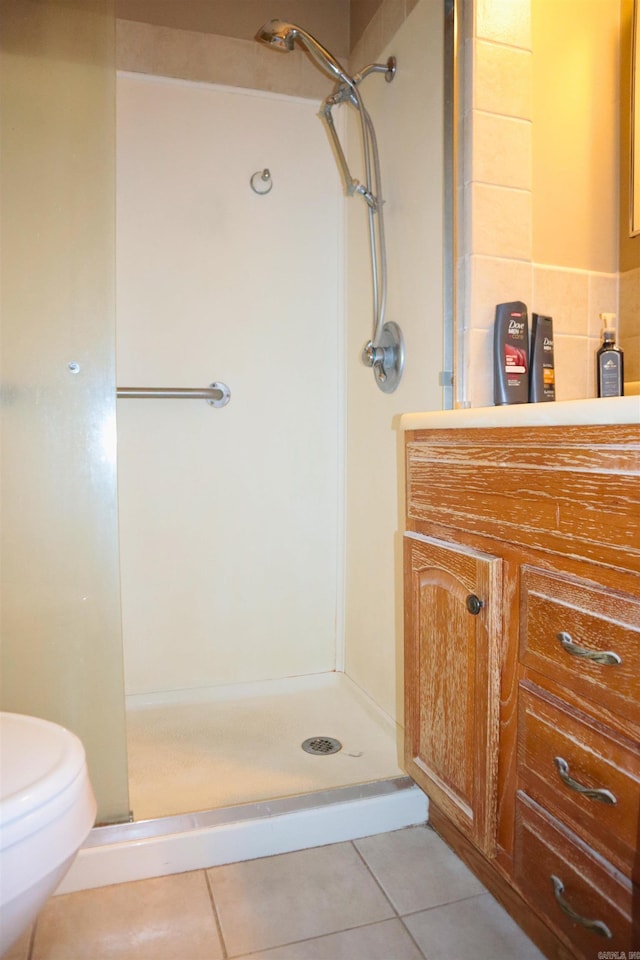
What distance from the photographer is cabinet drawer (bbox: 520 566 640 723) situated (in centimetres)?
72

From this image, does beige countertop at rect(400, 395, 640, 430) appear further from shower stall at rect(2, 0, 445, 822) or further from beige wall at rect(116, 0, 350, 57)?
beige wall at rect(116, 0, 350, 57)

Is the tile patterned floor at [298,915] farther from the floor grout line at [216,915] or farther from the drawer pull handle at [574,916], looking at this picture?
the drawer pull handle at [574,916]

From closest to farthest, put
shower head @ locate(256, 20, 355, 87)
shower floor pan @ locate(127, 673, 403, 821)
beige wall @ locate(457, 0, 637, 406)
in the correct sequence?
beige wall @ locate(457, 0, 637, 406)
shower floor pan @ locate(127, 673, 403, 821)
shower head @ locate(256, 20, 355, 87)

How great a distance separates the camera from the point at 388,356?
64.4 inches

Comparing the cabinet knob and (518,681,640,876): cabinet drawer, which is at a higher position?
the cabinet knob

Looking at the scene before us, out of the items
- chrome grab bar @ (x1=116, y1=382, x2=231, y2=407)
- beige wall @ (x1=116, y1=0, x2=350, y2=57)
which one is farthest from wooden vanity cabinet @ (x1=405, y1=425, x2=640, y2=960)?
beige wall @ (x1=116, y1=0, x2=350, y2=57)

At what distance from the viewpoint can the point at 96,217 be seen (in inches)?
46.1

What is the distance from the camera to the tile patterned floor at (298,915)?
101 centimetres

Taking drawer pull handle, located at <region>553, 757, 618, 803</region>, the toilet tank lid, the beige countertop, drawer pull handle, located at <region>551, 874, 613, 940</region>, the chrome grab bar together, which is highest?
the chrome grab bar

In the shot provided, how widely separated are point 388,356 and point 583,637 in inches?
39.6

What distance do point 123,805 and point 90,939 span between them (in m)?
0.23

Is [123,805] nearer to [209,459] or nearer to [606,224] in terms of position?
[209,459]

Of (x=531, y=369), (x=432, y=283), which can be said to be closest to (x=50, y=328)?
(x=432, y=283)

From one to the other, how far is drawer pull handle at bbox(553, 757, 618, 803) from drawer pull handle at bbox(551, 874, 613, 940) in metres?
0.15
